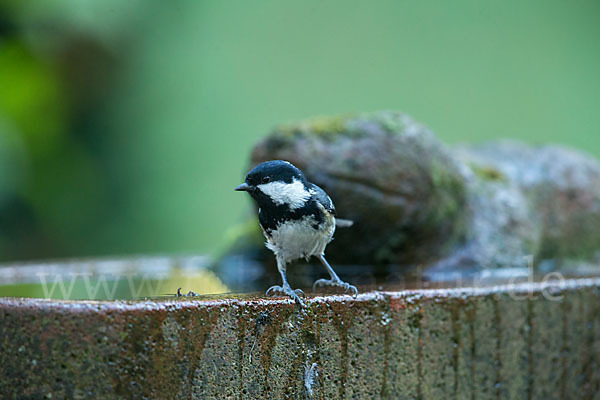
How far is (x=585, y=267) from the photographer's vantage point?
3.55 metres

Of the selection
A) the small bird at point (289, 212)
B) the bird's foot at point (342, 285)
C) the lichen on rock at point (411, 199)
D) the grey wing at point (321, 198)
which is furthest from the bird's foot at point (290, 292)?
the lichen on rock at point (411, 199)

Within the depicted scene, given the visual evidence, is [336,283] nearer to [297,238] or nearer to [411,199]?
[297,238]

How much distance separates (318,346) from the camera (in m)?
1.70

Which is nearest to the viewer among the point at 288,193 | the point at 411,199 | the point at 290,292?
the point at 290,292

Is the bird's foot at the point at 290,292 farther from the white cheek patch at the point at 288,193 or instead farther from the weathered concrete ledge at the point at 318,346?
the white cheek patch at the point at 288,193

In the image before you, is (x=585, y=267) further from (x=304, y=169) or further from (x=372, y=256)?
(x=304, y=169)

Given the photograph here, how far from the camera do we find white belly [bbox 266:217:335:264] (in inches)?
73.6

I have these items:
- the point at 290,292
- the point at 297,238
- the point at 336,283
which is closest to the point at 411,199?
the point at 336,283

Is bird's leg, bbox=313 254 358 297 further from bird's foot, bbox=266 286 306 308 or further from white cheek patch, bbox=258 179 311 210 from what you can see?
white cheek patch, bbox=258 179 311 210

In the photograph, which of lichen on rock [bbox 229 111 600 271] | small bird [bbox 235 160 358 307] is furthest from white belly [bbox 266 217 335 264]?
lichen on rock [bbox 229 111 600 271]

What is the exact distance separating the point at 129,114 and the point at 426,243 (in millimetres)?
4293

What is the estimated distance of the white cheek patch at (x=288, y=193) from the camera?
1.77 m

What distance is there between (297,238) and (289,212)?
95mm

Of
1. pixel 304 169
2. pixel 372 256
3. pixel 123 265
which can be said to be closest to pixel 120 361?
pixel 304 169
